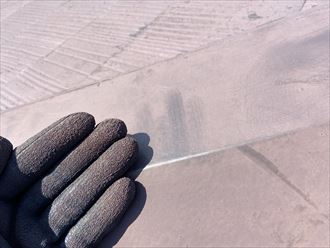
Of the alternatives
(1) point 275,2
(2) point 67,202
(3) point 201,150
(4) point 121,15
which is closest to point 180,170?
(3) point 201,150

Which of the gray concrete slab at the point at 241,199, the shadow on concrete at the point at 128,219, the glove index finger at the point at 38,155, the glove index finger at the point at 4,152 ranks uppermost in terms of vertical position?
the glove index finger at the point at 4,152

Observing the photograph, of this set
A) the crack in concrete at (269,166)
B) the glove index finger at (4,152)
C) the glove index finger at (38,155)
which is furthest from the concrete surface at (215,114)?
the glove index finger at (4,152)

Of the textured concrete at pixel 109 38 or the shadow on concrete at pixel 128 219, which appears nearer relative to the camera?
the shadow on concrete at pixel 128 219

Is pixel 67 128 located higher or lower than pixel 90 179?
higher

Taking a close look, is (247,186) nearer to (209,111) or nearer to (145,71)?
(209,111)

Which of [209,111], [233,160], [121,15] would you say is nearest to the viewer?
→ [233,160]

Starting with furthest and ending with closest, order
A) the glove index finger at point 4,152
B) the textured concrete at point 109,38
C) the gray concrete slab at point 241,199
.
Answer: the textured concrete at point 109,38 < the glove index finger at point 4,152 < the gray concrete slab at point 241,199

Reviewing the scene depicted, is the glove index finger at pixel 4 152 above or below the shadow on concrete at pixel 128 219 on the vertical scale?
above

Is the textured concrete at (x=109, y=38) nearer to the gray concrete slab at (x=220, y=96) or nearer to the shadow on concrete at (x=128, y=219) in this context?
the gray concrete slab at (x=220, y=96)
